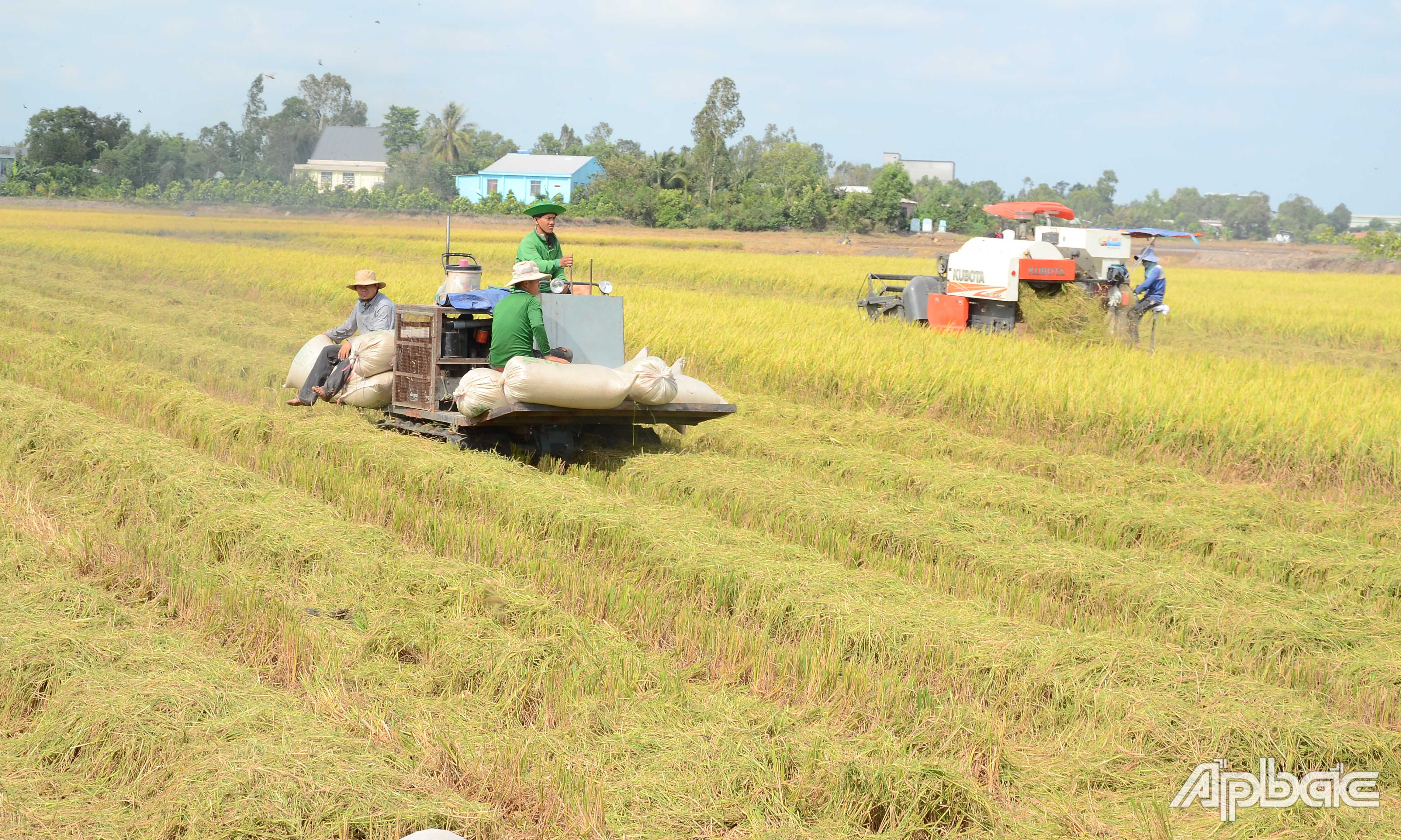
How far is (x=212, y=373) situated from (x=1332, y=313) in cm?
1900

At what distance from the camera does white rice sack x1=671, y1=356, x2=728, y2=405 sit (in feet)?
25.3

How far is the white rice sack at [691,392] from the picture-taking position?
25.3 ft

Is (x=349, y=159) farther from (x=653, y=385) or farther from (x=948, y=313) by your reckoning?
(x=653, y=385)

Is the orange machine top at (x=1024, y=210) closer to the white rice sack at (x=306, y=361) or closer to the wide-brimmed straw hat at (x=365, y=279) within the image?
the wide-brimmed straw hat at (x=365, y=279)

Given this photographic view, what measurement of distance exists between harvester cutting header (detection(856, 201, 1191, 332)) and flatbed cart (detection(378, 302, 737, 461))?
6470 mm

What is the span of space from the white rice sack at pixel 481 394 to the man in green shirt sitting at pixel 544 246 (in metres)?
1.09

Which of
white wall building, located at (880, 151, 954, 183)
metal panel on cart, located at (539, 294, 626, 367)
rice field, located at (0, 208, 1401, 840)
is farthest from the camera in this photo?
white wall building, located at (880, 151, 954, 183)

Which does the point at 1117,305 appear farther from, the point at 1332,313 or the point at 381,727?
the point at 381,727

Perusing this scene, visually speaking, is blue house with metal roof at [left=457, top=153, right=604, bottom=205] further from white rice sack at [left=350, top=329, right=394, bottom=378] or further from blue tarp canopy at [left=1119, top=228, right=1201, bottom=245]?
white rice sack at [left=350, top=329, right=394, bottom=378]

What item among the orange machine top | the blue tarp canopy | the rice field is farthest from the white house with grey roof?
the rice field

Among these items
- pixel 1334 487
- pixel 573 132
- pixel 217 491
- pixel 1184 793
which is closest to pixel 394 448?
pixel 217 491

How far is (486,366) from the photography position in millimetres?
8055

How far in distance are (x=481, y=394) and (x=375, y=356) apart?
1552mm

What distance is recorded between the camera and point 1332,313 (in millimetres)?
20844
